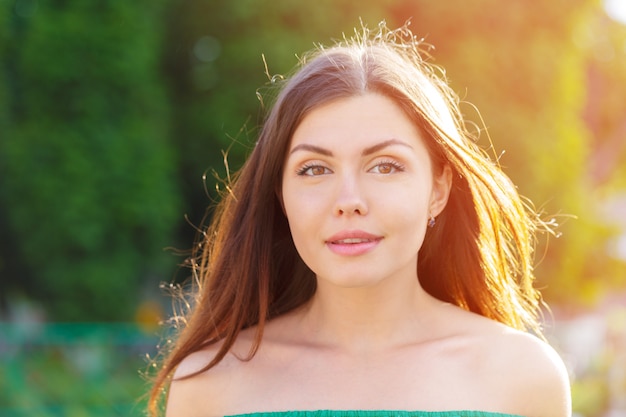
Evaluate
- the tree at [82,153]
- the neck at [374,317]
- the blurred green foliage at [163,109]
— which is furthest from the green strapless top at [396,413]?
the tree at [82,153]

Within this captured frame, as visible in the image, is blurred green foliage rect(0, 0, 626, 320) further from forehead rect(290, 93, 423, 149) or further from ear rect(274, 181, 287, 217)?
forehead rect(290, 93, 423, 149)

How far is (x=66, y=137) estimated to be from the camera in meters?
12.9

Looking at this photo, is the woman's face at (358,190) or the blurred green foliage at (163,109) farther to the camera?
the blurred green foliage at (163,109)

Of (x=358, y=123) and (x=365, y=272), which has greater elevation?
(x=358, y=123)

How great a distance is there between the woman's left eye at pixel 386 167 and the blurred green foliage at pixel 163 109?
9.09m

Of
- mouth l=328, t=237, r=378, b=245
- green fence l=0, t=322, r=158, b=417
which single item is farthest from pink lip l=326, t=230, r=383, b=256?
green fence l=0, t=322, r=158, b=417

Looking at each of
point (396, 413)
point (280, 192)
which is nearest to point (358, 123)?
point (280, 192)

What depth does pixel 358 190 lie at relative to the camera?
238 centimetres

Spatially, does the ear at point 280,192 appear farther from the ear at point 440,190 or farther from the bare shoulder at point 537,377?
the bare shoulder at point 537,377

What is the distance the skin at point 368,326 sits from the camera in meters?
2.41

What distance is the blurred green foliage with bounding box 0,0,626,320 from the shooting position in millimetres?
12891

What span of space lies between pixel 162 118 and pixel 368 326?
11599mm

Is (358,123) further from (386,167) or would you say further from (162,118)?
(162,118)

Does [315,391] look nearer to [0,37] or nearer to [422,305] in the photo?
[422,305]
